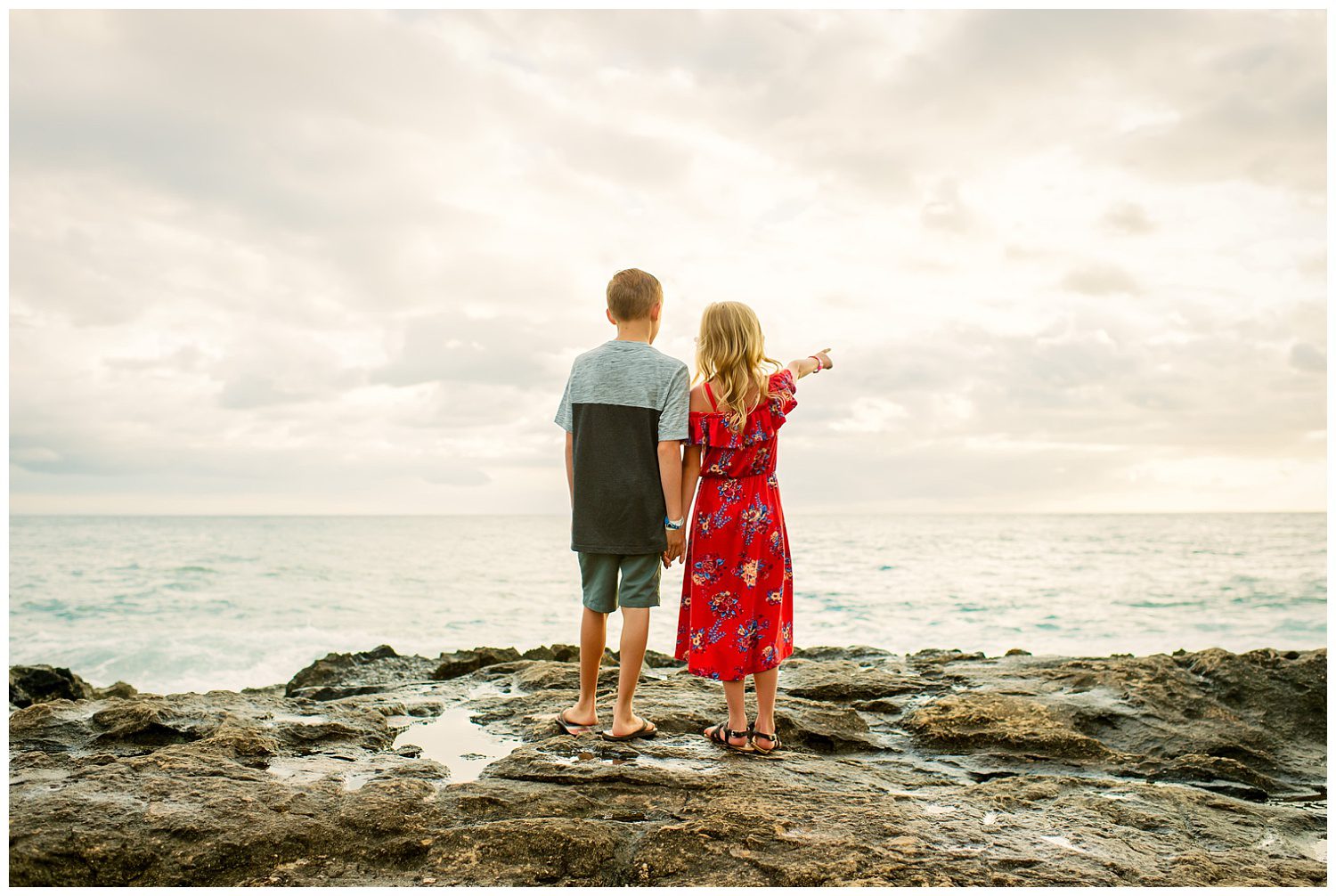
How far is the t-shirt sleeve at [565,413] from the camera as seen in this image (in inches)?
164

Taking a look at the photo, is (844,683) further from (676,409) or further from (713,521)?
(676,409)

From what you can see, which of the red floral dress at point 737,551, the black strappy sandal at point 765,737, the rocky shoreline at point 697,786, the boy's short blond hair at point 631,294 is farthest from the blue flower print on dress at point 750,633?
the boy's short blond hair at point 631,294

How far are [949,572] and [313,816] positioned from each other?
22762mm

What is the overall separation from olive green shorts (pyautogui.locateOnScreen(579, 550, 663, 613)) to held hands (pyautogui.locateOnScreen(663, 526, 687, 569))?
0.15 feet

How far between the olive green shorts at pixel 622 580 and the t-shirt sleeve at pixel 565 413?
633mm

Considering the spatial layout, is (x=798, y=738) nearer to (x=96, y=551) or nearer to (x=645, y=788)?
(x=645, y=788)

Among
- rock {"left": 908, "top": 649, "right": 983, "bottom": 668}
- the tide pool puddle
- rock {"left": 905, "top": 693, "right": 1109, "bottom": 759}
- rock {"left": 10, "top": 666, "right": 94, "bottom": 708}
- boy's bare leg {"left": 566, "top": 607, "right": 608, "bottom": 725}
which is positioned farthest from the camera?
rock {"left": 908, "top": 649, "right": 983, "bottom": 668}

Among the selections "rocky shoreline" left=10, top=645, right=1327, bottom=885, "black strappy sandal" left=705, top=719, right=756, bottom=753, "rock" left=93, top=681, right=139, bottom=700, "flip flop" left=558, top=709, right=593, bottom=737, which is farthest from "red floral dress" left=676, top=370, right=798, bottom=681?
"rock" left=93, top=681, right=139, bottom=700

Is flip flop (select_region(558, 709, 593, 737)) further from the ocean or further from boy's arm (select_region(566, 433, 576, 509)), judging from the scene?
the ocean

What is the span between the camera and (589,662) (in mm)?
4285

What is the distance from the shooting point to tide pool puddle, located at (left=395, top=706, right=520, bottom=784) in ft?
12.9

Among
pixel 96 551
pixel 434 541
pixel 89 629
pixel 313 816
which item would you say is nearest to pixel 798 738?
pixel 313 816

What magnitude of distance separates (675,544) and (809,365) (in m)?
1.17

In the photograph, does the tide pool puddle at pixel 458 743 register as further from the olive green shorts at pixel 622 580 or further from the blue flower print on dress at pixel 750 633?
the blue flower print on dress at pixel 750 633
